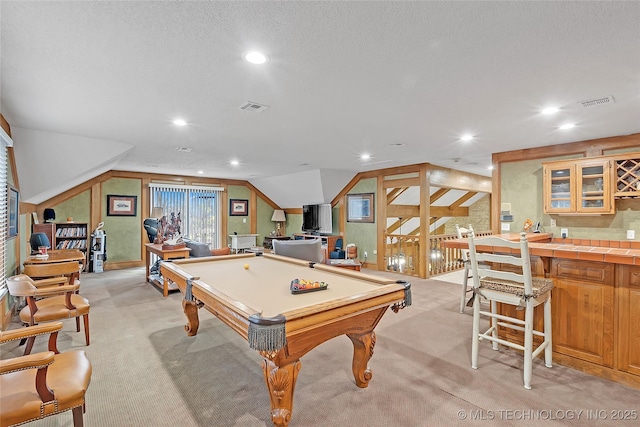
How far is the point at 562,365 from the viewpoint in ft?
8.71

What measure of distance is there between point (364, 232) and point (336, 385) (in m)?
5.27

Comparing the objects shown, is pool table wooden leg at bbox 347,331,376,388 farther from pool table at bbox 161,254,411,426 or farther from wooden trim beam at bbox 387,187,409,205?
wooden trim beam at bbox 387,187,409,205

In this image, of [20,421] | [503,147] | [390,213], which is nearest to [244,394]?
[20,421]

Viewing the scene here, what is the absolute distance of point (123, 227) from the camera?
7.29m

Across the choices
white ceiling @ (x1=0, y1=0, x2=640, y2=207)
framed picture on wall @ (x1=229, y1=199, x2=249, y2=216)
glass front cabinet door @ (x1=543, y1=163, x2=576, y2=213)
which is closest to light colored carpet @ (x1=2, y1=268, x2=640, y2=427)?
glass front cabinet door @ (x1=543, y1=163, x2=576, y2=213)

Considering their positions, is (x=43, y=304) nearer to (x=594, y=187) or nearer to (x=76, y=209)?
(x=76, y=209)

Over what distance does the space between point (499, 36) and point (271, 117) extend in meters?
2.13

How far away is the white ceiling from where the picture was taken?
5.03 feet

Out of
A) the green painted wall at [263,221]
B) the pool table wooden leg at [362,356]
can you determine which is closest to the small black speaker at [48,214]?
the green painted wall at [263,221]

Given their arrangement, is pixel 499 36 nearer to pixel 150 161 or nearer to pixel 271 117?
pixel 271 117

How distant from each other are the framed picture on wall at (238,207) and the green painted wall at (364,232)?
10.9 feet

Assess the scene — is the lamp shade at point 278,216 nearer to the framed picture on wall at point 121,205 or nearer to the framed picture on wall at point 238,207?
the framed picture on wall at point 238,207

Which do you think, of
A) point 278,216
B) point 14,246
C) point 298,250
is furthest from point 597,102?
point 278,216

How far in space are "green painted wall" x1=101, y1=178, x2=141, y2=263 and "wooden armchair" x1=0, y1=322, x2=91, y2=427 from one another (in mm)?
6239
